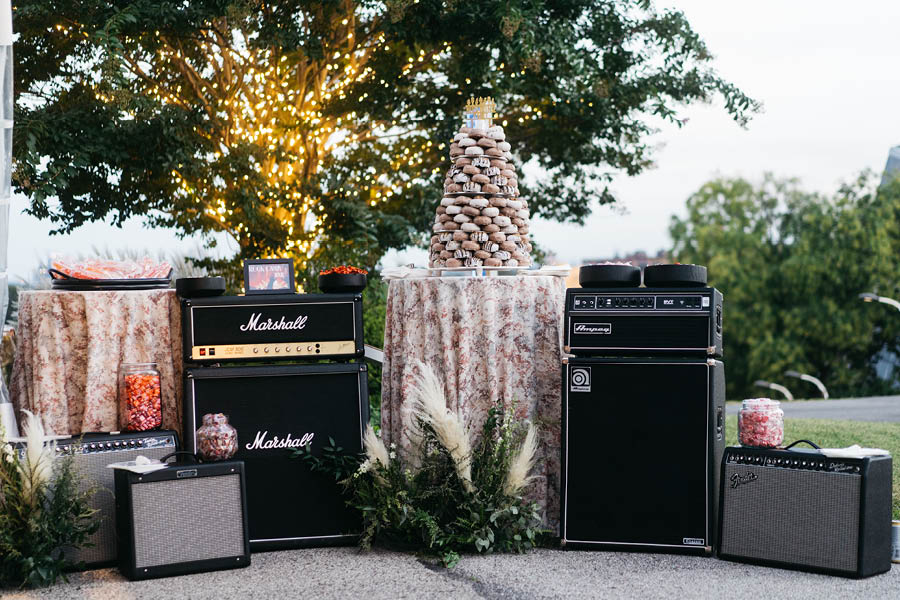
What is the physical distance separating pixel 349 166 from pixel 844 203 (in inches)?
949

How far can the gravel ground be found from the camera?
2900 mm

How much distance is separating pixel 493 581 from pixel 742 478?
940 mm

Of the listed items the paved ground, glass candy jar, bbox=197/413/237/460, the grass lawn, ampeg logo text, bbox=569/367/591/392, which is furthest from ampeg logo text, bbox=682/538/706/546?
the paved ground

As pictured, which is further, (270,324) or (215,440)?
(270,324)

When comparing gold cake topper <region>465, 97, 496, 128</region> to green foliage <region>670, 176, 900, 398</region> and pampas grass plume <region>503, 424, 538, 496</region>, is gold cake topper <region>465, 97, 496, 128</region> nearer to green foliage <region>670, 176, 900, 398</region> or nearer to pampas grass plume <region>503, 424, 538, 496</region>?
pampas grass plume <region>503, 424, 538, 496</region>

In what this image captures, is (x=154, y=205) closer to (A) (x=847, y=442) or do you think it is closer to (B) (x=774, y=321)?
(A) (x=847, y=442)


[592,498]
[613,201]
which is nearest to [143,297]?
[592,498]

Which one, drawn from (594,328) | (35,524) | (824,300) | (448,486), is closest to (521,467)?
(448,486)

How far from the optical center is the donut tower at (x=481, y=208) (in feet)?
11.7

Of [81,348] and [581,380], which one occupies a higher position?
[81,348]

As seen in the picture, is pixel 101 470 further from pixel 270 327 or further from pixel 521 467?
pixel 521 467

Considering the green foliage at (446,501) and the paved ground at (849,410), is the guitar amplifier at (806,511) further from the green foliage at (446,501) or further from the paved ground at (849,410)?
the paved ground at (849,410)

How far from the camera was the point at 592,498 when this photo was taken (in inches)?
132

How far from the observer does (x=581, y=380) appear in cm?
339
